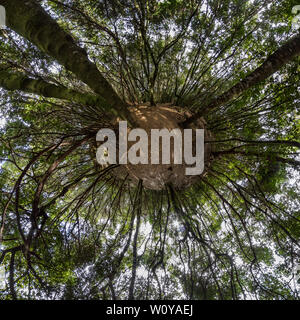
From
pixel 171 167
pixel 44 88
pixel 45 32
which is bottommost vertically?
pixel 171 167

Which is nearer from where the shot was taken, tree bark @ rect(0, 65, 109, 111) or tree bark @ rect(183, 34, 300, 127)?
tree bark @ rect(0, 65, 109, 111)

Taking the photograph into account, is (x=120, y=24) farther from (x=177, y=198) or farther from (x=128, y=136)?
(x=177, y=198)

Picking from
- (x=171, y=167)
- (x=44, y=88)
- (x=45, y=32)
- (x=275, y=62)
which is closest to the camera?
(x=45, y=32)

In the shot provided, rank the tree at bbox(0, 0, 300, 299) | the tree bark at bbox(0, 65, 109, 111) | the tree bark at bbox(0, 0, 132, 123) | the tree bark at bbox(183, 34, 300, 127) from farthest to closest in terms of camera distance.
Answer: the tree at bbox(0, 0, 300, 299)
the tree bark at bbox(183, 34, 300, 127)
the tree bark at bbox(0, 65, 109, 111)
the tree bark at bbox(0, 0, 132, 123)

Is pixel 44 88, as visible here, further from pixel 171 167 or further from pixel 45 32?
pixel 171 167

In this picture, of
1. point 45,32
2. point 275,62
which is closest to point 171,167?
point 275,62

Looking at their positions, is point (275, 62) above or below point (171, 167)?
above

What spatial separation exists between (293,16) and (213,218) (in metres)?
3.87

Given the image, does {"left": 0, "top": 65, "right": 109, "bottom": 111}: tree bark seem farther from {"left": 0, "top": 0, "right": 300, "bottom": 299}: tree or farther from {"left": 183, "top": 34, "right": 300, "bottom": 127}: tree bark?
{"left": 183, "top": 34, "right": 300, "bottom": 127}: tree bark

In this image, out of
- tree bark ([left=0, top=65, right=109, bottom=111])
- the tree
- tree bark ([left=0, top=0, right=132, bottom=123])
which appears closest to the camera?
tree bark ([left=0, top=0, right=132, bottom=123])

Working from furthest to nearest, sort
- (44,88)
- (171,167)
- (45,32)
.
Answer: (171,167), (44,88), (45,32)

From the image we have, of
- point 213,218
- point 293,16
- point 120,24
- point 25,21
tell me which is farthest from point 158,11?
point 213,218

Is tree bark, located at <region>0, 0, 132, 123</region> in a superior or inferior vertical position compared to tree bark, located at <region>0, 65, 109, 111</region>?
superior

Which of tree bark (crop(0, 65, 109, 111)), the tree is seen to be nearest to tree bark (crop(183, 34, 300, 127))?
the tree
